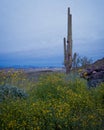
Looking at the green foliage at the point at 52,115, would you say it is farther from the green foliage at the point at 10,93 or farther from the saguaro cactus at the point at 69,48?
the saguaro cactus at the point at 69,48

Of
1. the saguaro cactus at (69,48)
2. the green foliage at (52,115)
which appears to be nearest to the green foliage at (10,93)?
the green foliage at (52,115)

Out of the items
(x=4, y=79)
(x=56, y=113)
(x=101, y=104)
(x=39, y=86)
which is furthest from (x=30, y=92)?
(x=56, y=113)

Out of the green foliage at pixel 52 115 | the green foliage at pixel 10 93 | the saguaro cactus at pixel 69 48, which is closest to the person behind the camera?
the green foliage at pixel 52 115

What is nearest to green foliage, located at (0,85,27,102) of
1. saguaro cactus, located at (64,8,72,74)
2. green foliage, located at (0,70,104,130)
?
green foliage, located at (0,70,104,130)

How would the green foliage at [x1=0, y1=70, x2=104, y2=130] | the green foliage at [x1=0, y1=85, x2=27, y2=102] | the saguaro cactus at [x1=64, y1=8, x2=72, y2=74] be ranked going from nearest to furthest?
the green foliage at [x1=0, y1=70, x2=104, y2=130]
the green foliage at [x1=0, y1=85, x2=27, y2=102]
the saguaro cactus at [x1=64, y1=8, x2=72, y2=74]

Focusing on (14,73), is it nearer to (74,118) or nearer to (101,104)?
(101,104)

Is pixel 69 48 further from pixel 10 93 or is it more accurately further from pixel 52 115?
pixel 52 115

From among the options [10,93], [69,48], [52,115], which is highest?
[69,48]

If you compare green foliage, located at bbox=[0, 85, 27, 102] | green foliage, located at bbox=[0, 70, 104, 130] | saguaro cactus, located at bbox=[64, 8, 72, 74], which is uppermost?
saguaro cactus, located at bbox=[64, 8, 72, 74]

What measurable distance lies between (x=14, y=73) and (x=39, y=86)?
2132 millimetres

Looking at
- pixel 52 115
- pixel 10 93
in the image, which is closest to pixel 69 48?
pixel 10 93

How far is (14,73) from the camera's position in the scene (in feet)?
40.4

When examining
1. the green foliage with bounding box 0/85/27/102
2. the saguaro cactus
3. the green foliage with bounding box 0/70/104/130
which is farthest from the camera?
the saguaro cactus

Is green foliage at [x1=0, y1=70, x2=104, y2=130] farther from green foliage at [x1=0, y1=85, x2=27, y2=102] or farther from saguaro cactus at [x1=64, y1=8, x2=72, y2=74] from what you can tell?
saguaro cactus at [x1=64, y1=8, x2=72, y2=74]
